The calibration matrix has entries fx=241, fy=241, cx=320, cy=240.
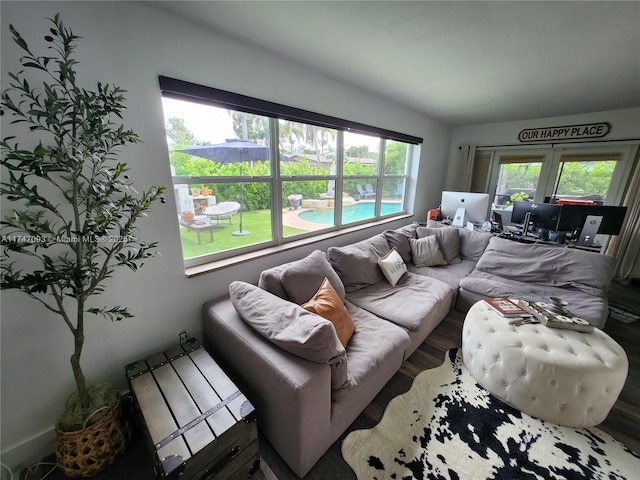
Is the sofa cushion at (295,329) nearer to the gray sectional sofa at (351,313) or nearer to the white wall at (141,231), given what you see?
the gray sectional sofa at (351,313)

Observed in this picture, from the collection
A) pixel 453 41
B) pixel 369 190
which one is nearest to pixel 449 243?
pixel 369 190

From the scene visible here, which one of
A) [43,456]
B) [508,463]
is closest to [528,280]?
[508,463]

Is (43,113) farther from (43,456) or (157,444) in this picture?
(43,456)

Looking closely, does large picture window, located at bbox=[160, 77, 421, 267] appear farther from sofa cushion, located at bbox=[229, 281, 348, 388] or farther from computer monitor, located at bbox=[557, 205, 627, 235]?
computer monitor, located at bbox=[557, 205, 627, 235]

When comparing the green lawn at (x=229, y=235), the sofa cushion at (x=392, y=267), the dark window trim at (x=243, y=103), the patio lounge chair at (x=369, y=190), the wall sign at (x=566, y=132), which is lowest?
the sofa cushion at (x=392, y=267)

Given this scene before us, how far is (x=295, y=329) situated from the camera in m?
1.23

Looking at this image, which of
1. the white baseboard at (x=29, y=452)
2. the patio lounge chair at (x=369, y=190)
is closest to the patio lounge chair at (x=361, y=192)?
the patio lounge chair at (x=369, y=190)

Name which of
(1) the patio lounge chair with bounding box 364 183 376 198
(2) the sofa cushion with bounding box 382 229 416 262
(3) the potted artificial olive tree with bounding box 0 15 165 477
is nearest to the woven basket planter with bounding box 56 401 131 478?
(3) the potted artificial olive tree with bounding box 0 15 165 477

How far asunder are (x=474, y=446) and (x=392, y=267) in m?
1.43

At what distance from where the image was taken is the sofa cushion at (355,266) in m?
2.29

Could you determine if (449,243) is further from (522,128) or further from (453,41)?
(522,128)

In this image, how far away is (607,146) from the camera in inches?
137

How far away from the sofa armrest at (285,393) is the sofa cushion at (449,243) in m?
2.50

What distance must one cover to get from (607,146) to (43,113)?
19.2 feet
